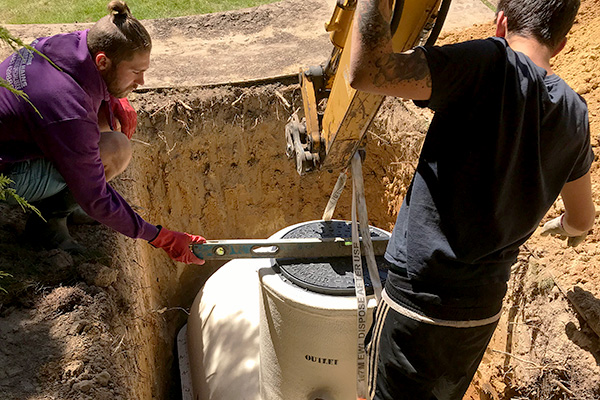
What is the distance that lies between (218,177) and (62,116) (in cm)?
278

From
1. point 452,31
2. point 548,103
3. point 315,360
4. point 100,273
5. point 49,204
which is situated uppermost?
point 548,103

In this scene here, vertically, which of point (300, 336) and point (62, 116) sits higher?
point (62, 116)

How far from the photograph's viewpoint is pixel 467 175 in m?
1.56

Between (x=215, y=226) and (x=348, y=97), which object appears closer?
(x=348, y=97)

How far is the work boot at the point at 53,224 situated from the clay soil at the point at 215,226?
0.29 ft

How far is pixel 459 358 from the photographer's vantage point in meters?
1.95

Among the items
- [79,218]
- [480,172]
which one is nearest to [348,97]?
[480,172]

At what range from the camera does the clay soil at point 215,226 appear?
2432 mm

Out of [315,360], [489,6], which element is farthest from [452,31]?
[315,360]

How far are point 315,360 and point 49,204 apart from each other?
1.66 m

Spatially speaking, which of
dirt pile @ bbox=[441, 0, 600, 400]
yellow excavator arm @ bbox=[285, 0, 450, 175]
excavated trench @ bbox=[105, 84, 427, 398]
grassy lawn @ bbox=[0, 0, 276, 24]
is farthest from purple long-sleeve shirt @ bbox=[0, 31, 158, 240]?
grassy lawn @ bbox=[0, 0, 276, 24]

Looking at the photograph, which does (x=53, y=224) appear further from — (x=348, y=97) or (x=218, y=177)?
(x=218, y=177)

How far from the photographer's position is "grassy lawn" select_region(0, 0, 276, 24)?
5.93 metres

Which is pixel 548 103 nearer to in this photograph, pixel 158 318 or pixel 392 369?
pixel 392 369
